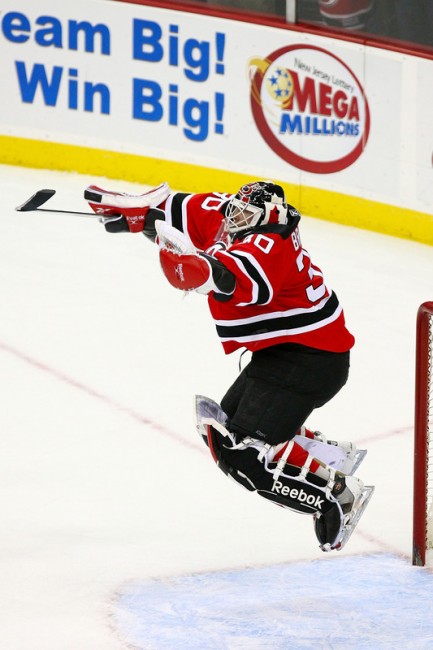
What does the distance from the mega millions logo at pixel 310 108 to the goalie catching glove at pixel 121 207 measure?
3.21 m

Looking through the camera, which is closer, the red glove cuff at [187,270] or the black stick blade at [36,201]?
the red glove cuff at [187,270]

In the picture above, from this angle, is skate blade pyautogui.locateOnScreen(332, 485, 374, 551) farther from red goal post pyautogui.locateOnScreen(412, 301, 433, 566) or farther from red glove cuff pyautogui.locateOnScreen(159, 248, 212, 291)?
red glove cuff pyautogui.locateOnScreen(159, 248, 212, 291)

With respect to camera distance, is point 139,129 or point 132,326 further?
point 139,129

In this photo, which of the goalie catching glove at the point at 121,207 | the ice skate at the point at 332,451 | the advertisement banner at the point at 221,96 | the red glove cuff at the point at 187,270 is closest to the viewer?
the red glove cuff at the point at 187,270

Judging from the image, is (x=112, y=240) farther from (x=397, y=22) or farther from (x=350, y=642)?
(x=350, y=642)

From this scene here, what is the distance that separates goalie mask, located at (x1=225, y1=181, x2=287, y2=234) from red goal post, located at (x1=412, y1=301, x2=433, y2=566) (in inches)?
21.0

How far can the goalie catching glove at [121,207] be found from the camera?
3.64 metres

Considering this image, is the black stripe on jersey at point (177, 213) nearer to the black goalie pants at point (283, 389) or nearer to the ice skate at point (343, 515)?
the black goalie pants at point (283, 389)

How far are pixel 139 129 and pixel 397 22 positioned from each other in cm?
163

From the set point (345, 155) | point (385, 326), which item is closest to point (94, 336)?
point (385, 326)

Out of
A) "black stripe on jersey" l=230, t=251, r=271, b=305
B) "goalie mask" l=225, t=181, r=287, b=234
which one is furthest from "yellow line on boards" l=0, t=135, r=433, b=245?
"black stripe on jersey" l=230, t=251, r=271, b=305

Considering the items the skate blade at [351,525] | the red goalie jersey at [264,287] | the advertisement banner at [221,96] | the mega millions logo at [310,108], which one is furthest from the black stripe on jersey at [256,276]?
the mega millions logo at [310,108]

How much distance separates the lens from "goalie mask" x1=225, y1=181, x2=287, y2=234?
338 centimetres

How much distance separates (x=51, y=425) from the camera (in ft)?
15.4
